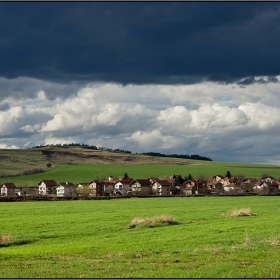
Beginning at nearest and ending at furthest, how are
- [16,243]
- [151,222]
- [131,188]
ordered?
[16,243] → [151,222] → [131,188]

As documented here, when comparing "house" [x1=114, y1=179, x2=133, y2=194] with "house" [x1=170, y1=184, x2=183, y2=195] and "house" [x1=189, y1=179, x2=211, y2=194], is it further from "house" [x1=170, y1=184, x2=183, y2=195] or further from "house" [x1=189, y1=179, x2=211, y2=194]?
"house" [x1=189, y1=179, x2=211, y2=194]

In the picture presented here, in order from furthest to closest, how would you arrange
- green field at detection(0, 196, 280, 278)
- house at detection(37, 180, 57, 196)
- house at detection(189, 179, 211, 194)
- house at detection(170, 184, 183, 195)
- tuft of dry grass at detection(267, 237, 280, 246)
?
house at detection(37, 180, 57, 196) → house at detection(189, 179, 211, 194) → house at detection(170, 184, 183, 195) → tuft of dry grass at detection(267, 237, 280, 246) → green field at detection(0, 196, 280, 278)

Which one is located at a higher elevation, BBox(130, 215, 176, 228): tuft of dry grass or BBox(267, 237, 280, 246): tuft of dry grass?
BBox(267, 237, 280, 246): tuft of dry grass

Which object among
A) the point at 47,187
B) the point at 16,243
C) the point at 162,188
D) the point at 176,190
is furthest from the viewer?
the point at 176,190

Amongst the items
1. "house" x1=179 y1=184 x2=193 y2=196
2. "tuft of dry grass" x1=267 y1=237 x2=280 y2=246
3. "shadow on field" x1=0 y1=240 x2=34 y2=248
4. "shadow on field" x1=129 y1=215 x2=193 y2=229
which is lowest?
"house" x1=179 y1=184 x2=193 y2=196

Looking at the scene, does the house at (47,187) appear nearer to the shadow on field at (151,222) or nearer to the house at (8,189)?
the house at (8,189)

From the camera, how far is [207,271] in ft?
65.6

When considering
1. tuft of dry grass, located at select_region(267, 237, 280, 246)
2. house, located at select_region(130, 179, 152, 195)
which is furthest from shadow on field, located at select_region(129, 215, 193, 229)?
house, located at select_region(130, 179, 152, 195)

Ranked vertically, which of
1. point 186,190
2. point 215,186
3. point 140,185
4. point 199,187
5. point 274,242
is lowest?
point 186,190

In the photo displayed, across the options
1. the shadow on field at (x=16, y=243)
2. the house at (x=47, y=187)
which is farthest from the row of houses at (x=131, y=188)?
the shadow on field at (x=16, y=243)

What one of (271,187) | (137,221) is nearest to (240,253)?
(137,221)

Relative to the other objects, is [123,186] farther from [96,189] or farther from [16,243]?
[16,243]

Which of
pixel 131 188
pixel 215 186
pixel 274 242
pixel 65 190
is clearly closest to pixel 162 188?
pixel 131 188

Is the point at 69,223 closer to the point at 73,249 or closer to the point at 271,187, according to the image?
the point at 73,249
